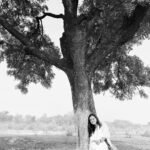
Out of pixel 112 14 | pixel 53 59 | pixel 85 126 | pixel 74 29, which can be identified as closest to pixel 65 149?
pixel 85 126

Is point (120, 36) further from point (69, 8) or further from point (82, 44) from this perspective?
point (69, 8)

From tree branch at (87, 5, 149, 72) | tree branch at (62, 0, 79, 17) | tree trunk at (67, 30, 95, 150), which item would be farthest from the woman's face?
tree branch at (62, 0, 79, 17)

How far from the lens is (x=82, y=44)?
15320 millimetres

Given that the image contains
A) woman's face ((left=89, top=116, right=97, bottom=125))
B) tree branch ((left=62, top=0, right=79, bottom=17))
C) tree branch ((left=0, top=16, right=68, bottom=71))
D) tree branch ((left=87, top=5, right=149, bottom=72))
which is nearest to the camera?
woman's face ((left=89, top=116, right=97, bottom=125))

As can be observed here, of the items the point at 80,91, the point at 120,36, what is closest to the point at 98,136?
the point at 80,91

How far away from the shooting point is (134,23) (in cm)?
1474

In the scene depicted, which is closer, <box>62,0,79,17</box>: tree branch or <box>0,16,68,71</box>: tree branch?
<box>0,16,68,71</box>: tree branch

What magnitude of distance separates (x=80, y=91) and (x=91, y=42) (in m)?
5.14

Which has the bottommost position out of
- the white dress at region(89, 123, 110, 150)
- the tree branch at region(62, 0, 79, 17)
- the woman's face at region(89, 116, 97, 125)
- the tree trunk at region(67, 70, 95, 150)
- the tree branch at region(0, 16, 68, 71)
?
the white dress at region(89, 123, 110, 150)

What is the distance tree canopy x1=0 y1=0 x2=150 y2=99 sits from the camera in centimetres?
1498

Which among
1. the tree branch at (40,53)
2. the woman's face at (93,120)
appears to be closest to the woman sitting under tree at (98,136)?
the woman's face at (93,120)

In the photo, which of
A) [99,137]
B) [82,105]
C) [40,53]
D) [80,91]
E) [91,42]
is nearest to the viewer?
[99,137]

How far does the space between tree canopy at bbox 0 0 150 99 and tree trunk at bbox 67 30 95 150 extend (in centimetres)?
44

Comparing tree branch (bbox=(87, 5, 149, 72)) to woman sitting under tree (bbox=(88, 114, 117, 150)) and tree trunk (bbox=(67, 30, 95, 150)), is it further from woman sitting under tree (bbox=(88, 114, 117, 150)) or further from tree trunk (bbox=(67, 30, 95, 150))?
woman sitting under tree (bbox=(88, 114, 117, 150))
